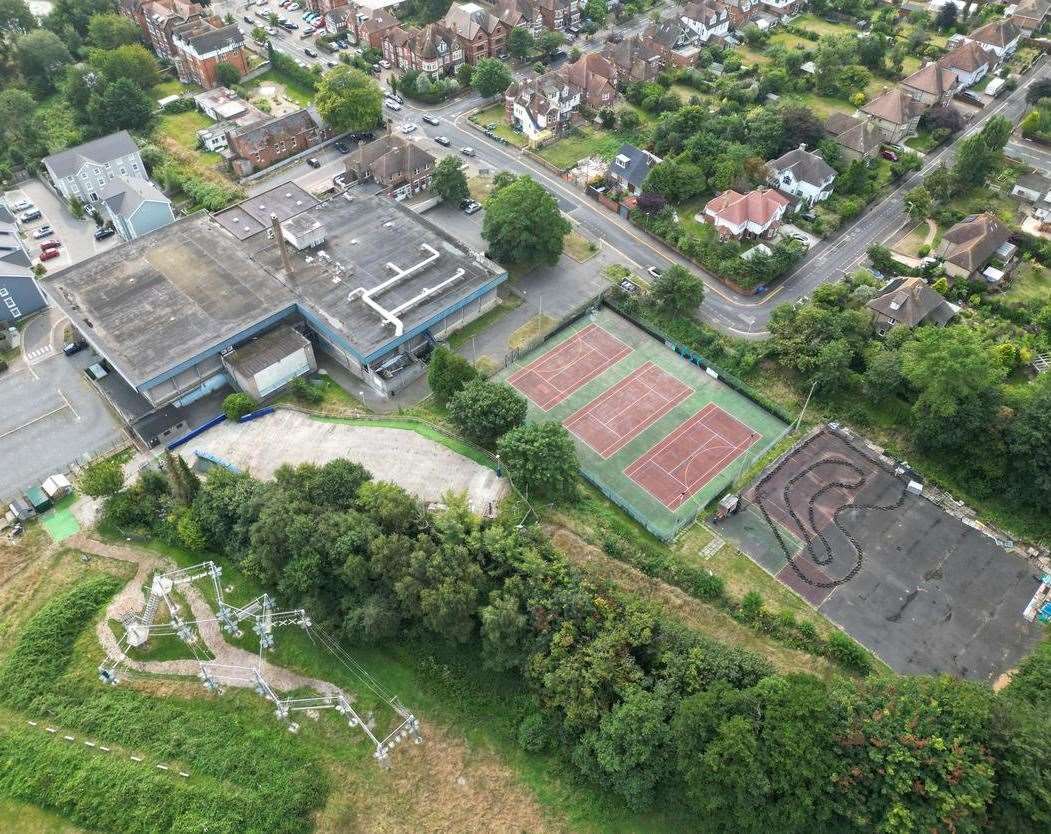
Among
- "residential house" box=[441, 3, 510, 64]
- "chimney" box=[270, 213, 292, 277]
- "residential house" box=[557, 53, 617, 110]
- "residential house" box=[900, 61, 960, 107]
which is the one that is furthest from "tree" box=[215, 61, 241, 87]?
"residential house" box=[900, 61, 960, 107]

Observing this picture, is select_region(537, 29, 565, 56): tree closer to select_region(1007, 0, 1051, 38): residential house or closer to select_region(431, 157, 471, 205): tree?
select_region(431, 157, 471, 205): tree

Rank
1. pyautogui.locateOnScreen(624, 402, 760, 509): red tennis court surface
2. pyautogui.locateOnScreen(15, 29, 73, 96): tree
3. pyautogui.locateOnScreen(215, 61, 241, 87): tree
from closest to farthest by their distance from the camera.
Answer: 1. pyautogui.locateOnScreen(624, 402, 760, 509): red tennis court surface
2. pyautogui.locateOnScreen(15, 29, 73, 96): tree
3. pyautogui.locateOnScreen(215, 61, 241, 87): tree

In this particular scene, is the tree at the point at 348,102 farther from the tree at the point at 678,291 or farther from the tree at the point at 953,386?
the tree at the point at 953,386

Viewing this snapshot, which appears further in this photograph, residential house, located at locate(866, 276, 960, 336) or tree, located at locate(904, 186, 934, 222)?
tree, located at locate(904, 186, 934, 222)

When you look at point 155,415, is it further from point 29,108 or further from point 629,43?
point 629,43

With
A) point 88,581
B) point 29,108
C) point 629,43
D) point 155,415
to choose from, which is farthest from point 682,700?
point 29,108

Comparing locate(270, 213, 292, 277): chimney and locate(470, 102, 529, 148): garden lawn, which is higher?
locate(270, 213, 292, 277): chimney

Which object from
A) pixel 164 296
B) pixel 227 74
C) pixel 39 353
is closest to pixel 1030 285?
pixel 164 296

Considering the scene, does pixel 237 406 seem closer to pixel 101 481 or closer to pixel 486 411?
pixel 101 481
